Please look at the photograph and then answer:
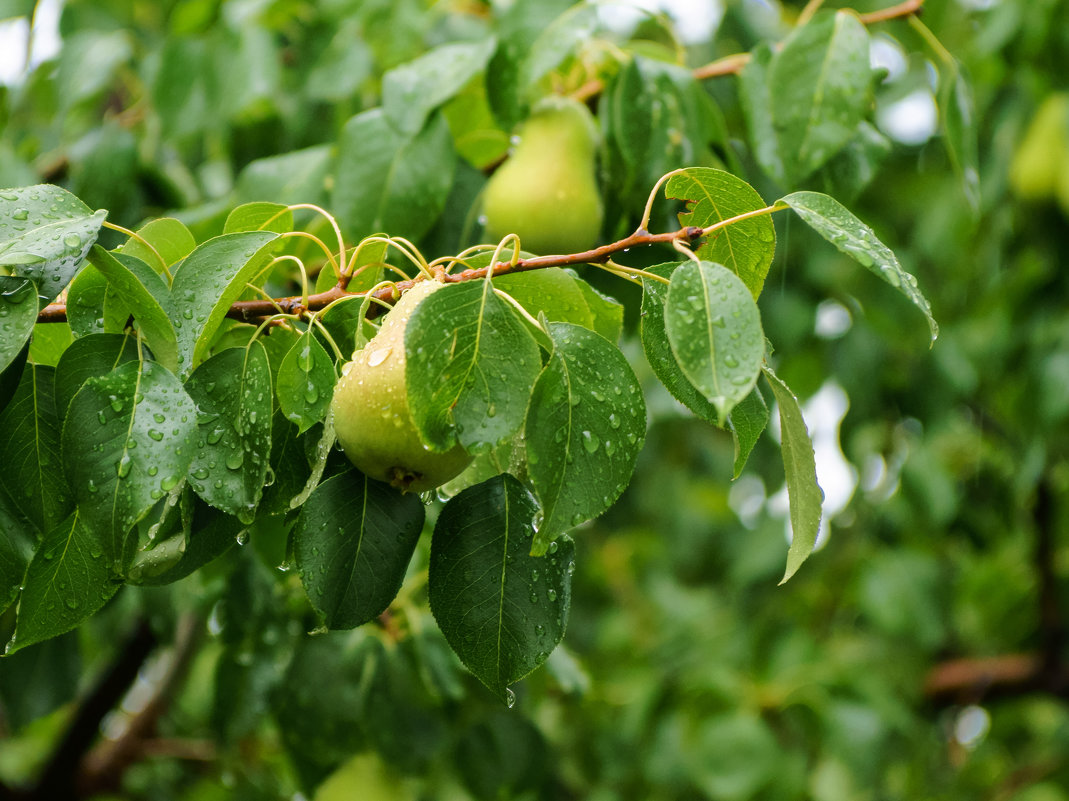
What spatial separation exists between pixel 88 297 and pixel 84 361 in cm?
6

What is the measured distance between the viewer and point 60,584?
571 mm

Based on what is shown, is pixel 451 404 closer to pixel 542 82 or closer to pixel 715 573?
pixel 542 82

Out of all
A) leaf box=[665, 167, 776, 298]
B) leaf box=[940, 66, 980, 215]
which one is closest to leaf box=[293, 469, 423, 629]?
leaf box=[665, 167, 776, 298]

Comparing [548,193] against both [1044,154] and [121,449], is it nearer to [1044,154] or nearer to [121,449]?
[121,449]

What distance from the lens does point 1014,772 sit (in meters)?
2.31

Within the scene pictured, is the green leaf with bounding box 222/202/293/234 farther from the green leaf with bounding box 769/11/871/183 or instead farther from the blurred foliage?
the green leaf with bounding box 769/11/871/183

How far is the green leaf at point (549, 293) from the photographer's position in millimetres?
634

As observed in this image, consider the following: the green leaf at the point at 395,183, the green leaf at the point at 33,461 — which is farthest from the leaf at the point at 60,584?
the green leaf at the point at 395,183

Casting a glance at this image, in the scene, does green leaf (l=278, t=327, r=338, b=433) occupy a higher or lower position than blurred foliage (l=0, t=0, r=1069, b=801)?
higher

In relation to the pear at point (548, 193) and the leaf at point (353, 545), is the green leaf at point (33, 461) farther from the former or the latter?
the pear at point (548, 193)

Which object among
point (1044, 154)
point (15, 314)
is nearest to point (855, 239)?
point (15, 314)

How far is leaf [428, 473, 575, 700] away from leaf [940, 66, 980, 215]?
0.66 m

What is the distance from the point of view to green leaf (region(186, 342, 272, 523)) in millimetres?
551

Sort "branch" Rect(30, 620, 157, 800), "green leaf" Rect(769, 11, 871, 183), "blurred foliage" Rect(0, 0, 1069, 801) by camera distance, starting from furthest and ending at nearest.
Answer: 1. "branch" Rect(30, 620, 157, 800)
2. "blurred foliage" Rect(0, 0, 1069, 801)
3. "green leaf" Rect(769, 11, 871, 183)
